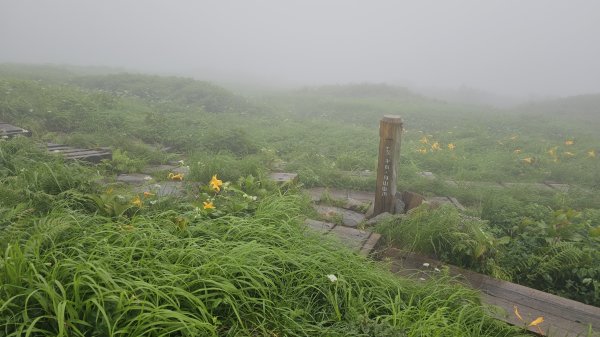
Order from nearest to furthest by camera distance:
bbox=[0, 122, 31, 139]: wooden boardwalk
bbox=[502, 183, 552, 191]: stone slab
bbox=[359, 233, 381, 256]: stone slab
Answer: bbox=[359, 233, 381, 256]: stone slab
bbox=[0, 122, 31, 139]: wooden boardwalk
bbox=[502, 183, 552, 191]: stone slab

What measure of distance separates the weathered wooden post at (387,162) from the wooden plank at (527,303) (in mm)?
1274

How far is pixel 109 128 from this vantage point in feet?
26.3

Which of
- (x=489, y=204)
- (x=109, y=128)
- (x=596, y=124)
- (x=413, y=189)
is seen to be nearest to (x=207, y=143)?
(x=109, y=128)

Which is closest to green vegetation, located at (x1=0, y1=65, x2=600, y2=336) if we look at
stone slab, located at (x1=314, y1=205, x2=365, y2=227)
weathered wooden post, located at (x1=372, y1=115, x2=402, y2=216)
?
stone slab, located at (x1=314, y1=205, x2=365, y2=227)

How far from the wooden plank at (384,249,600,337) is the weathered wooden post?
127 cm

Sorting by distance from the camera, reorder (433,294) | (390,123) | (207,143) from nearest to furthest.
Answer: (433,294), (390,123), (207,143)

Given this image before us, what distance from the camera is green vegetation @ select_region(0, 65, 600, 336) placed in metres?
2.17

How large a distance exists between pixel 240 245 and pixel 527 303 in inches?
90.4

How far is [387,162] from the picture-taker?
4.97 meters

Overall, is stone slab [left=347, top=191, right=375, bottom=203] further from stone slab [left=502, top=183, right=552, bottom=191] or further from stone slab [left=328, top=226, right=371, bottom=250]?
stone slab [left=502, top=183, right=552, bottom=191]

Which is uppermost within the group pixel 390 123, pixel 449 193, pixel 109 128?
pixel 390 123

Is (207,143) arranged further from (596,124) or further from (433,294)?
(596,124)

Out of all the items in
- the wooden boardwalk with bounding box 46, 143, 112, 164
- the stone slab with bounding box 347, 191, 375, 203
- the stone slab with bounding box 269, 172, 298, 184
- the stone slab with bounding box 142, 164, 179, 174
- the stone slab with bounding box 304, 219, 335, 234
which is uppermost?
the wooden boardwalk with bounding box 46, 143, 112, 164

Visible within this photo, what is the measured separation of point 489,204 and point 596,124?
14101 mm
